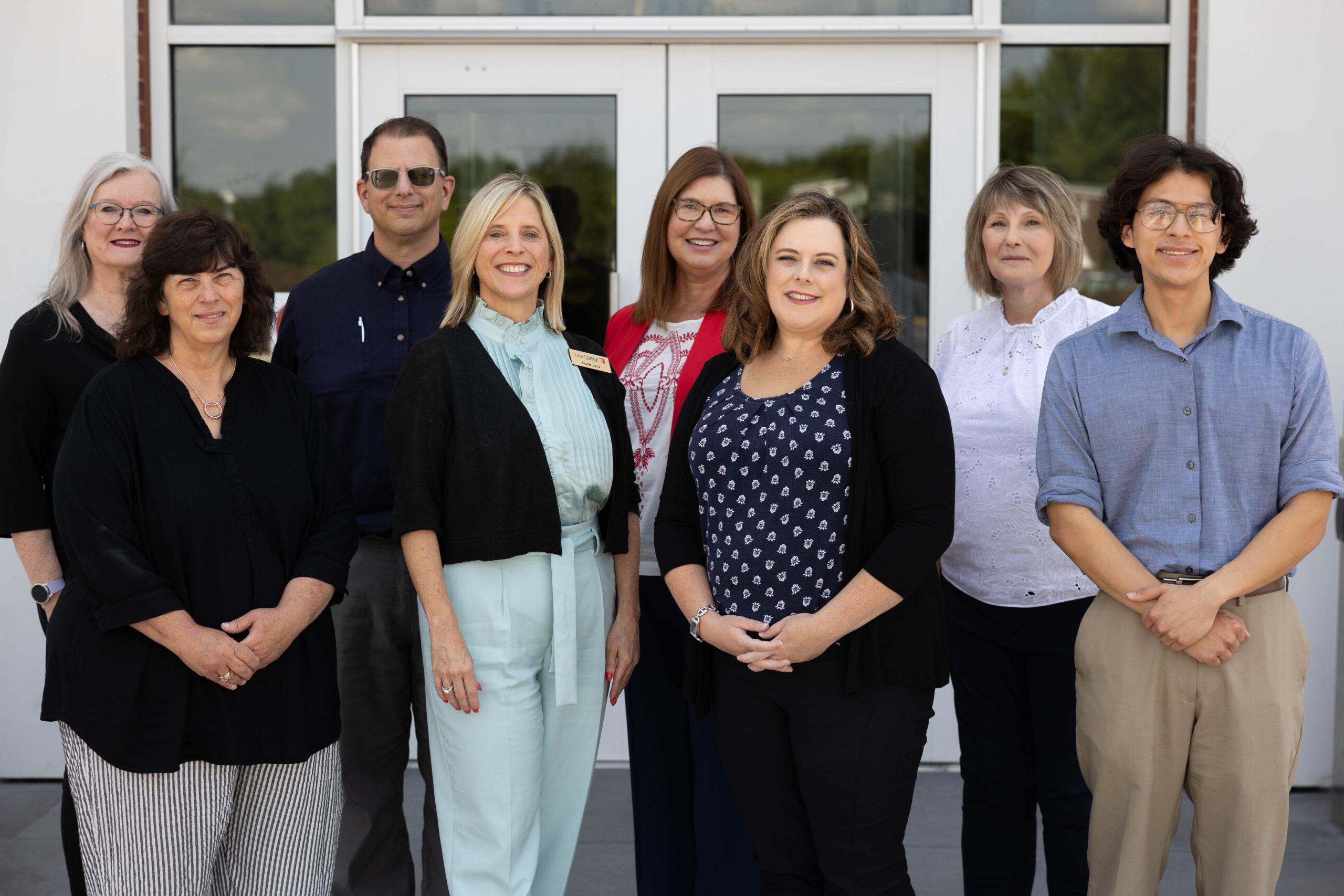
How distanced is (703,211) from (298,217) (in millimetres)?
2238

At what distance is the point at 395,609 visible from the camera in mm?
3068

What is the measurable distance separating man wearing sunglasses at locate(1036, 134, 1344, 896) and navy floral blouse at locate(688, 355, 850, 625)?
44cm

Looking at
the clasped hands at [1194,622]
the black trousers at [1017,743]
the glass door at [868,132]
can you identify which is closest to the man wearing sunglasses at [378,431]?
the black trousers at [1017,743]

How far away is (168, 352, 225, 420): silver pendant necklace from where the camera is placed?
2492 mm

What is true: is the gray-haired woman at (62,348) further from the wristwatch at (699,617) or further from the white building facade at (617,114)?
the white building facade at (617,114)

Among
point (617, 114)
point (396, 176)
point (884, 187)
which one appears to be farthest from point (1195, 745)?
point (617, 114)

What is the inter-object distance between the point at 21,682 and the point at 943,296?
371cm

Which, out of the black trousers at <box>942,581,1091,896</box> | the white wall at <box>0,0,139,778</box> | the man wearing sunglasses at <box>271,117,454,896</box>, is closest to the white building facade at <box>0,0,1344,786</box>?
the white wall at <box>0,0,139,778</box>

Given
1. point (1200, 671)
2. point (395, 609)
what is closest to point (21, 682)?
point (395, 609)

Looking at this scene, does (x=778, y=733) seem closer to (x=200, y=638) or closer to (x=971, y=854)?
(x=971, y=854)

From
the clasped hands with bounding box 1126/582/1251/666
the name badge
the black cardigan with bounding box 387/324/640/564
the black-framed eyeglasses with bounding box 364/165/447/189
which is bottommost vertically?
the clasped hands with bounding box 1126/582/1251/666

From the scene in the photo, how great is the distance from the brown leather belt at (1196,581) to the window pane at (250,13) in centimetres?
364

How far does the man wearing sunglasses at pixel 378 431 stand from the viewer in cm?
301

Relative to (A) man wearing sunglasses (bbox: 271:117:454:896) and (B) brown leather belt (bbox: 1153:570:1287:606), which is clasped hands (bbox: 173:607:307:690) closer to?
(A) man wearing sunglasses (bbox: 271:117:454:896)
